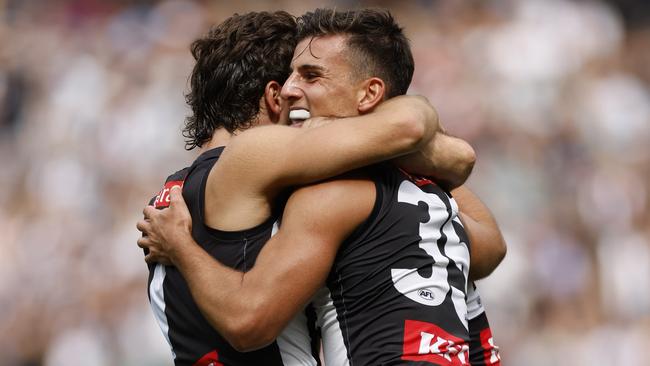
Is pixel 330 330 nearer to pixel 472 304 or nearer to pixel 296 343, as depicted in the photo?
pixel 296 343

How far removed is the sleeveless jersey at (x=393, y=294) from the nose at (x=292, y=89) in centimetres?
42

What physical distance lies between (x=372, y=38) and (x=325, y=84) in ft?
0.88

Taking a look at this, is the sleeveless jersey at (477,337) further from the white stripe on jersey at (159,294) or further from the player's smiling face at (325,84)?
the white stripe on jersey at (159,294)

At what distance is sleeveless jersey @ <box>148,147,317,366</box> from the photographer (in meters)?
3.69

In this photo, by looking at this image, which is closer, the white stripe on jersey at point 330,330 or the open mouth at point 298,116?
the white stripe on jersey at point 330,330

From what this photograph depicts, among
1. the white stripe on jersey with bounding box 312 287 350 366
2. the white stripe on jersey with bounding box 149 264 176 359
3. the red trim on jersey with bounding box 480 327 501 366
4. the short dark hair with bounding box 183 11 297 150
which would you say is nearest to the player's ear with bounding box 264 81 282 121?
the short dark hair with bounding box 183 11 297 150

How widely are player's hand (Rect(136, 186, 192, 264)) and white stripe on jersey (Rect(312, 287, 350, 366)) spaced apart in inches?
19.9

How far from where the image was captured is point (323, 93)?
385 centimetres

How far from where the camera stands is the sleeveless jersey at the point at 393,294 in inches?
140

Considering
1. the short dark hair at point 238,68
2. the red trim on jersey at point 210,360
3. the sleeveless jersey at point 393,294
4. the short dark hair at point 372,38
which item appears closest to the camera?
the sleeveless jersey at point 393,294

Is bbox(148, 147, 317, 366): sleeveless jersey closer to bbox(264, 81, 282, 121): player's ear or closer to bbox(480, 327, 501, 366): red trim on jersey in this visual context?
bbox(264, 81, 282, 121): player's ear

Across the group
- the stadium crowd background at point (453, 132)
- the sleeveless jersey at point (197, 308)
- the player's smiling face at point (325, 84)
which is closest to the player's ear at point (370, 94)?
the player's smiling face at point (325, 84)

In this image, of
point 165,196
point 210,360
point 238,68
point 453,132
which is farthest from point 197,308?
point 453,132

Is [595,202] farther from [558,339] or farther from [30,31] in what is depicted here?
[30,31]
